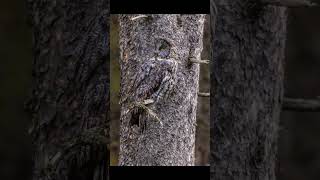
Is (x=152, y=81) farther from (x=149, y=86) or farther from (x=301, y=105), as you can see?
(x=301, y=105)

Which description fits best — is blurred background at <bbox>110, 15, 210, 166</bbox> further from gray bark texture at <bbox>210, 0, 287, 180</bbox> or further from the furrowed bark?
the furrowed bark

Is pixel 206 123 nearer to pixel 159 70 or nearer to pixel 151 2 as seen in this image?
pixel 159 70

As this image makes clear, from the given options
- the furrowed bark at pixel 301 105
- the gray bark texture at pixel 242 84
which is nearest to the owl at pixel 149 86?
the gray bark texture at pixel 242 84

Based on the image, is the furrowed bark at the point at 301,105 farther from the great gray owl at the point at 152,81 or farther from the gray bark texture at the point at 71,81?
the gray bark texture at the point at 71,81

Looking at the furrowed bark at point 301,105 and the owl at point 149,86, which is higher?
the owl at point 149,86

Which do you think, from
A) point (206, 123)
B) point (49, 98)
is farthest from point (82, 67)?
point (206, 123)

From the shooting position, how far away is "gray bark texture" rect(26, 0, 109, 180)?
64.2 inches

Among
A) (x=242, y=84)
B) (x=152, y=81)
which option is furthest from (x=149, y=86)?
(x=242, y=84)

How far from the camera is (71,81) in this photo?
5.40 feet

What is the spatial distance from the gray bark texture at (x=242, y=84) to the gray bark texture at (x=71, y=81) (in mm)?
322

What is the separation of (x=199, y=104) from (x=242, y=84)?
18 cm

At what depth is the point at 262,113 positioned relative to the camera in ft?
5.83

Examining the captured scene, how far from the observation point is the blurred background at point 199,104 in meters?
1.60

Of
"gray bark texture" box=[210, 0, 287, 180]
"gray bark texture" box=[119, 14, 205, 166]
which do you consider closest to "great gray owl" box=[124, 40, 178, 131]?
"gray bark texture" box=[119, 14, 205, 166]
